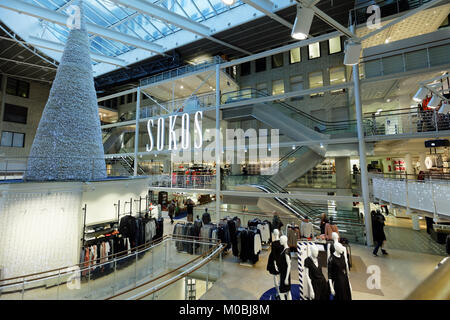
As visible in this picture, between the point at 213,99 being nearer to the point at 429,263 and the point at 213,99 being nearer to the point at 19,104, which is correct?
the point at 429,263

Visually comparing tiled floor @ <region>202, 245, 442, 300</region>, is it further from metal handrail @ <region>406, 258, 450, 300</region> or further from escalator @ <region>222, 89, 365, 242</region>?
metal handrail @ <region>406, 258, 450, 300</region>

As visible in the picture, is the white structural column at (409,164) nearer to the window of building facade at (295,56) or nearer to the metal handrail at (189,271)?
the window of building facade at (295,56)

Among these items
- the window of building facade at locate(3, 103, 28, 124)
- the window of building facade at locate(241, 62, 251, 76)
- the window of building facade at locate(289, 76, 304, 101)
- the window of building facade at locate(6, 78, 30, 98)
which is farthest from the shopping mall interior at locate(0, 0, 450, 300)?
the window of building facade at locate(3, 103, 28, 124)

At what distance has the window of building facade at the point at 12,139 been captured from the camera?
18594 millimetres

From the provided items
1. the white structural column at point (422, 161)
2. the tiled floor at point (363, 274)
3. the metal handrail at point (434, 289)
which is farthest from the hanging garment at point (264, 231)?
the white structural column at point (422, 161)

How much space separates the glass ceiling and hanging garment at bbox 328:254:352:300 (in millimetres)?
14561

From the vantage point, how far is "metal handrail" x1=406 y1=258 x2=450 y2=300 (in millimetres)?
549

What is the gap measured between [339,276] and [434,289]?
4088mm

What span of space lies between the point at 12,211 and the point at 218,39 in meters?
14.5

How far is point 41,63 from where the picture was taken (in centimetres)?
1800

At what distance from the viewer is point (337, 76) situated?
1469 centimetres

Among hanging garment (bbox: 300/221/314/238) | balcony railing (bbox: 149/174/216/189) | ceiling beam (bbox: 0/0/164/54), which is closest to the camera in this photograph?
hanging garment (bbox: 300/221/314/238)

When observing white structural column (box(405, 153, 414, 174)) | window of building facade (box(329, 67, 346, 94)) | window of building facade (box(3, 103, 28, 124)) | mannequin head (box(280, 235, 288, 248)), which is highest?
window of building facade (box(329, 67, 346, 94))
